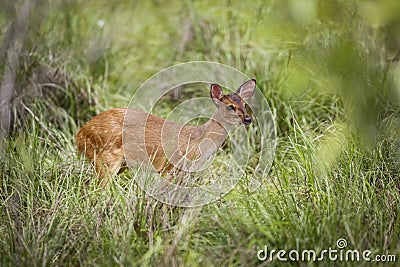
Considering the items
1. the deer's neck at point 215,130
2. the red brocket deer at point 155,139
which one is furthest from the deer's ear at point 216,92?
the deer's neck at point 215,130

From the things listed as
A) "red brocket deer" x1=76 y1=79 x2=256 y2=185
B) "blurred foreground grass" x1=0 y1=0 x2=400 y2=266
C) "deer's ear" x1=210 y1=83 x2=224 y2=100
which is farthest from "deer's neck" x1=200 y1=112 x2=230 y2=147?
"blurred foreground grass" x1=0 y1=0 x2=400 y2=266

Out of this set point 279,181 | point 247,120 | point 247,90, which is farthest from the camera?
point 247,90

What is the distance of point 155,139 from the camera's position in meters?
4.61

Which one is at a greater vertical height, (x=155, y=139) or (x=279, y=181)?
(x=155, y=139)

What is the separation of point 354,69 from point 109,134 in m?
1.76

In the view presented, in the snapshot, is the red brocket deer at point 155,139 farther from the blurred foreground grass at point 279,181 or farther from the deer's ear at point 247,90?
the blurred foreground grass at point 279,181

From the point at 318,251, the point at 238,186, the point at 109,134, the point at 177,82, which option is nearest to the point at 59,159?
the point at 109,134

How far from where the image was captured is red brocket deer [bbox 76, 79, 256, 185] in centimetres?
446

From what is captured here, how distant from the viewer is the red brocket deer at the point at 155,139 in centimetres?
446

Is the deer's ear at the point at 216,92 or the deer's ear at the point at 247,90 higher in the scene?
the deer's ear at the point at 216,92

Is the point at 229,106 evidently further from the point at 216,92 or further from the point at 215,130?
the point at 215,130

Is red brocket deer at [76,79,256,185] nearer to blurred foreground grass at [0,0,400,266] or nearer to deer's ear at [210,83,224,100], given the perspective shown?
deer's ear at [210,83,224,100]

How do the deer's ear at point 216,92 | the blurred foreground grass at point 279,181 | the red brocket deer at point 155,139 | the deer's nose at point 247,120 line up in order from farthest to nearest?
the red brocket deer at point 155,139 < the deer's ear at point 216,92 < the deer's nose at point 247,120 < the blurred foreground grass at point 279,181

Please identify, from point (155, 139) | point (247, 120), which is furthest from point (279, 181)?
point (155, 139)
